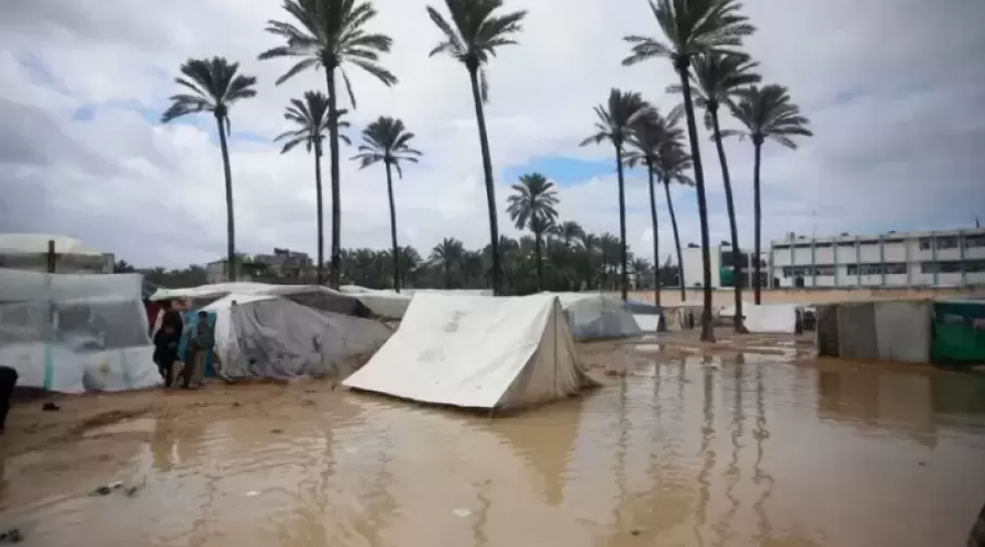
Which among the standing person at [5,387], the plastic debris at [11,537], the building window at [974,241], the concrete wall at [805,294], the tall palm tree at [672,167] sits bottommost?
the plastic debris at [11,537]

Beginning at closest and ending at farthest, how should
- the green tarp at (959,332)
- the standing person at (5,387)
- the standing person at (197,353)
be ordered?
1. the standing person at (5,387)
2. the standing person at (197,353)
3. the green tarp at (959,332)

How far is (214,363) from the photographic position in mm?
14742

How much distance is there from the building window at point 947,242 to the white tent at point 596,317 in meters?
34.5

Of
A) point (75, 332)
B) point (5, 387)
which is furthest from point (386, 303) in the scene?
point (5, 387)

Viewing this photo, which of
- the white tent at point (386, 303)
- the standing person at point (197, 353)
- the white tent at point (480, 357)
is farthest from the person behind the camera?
the white tent at point (386, 303)

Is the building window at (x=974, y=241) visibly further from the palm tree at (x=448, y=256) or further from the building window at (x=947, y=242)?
the palm tree at (x=448, y=256)

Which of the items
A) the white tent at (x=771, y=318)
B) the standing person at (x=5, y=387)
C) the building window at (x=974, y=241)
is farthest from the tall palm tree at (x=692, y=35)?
the building window at (x=974, y=241)

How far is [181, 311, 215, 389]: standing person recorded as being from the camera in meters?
13.3

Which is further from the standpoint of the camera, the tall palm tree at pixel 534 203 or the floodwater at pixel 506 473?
the tall palm tree at pixel 534 203

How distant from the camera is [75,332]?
480 inches

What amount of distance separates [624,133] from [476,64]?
16.6 m

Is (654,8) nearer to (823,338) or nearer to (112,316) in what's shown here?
(823,338)

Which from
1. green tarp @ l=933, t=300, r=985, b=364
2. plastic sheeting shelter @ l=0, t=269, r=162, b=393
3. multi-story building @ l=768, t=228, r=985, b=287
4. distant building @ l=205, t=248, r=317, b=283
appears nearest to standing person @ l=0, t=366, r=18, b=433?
plastic sheeting shelter @ l=0, t=269, r=162, b=393

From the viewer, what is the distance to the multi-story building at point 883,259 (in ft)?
157
